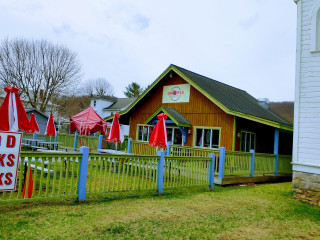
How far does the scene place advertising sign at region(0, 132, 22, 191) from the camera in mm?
3777

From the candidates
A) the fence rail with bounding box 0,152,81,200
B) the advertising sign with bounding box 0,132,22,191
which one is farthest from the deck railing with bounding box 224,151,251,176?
the advertising sign with bounding box 0,132,22,191

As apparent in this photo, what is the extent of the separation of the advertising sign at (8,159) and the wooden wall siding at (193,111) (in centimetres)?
1109

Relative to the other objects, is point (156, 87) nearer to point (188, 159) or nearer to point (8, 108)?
point (188, 159)

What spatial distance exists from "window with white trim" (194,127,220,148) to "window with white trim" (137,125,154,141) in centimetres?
360

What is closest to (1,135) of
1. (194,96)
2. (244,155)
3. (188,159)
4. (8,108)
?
(8,108)

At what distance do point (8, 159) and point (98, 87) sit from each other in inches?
2312

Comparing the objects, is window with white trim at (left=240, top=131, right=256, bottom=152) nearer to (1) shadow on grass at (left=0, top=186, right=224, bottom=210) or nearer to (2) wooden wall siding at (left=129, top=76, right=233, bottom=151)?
(2) wooden wall siding at (left=129, top=76, right=233, bottom=151)

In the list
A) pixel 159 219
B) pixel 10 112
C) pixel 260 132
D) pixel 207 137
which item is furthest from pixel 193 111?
pixel 10 112

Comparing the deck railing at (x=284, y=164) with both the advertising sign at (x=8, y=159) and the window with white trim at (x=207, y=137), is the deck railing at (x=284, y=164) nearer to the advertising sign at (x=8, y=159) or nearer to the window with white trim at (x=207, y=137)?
the window with white trim at (x=207, y=137)

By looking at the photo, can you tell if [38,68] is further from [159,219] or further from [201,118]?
[159,219]

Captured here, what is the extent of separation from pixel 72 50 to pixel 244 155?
31.2 m

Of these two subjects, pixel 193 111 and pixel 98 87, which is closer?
pixel 193 111

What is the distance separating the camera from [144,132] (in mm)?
17734

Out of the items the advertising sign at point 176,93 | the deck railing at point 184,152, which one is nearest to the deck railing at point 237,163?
the deck railing at point 184,152
